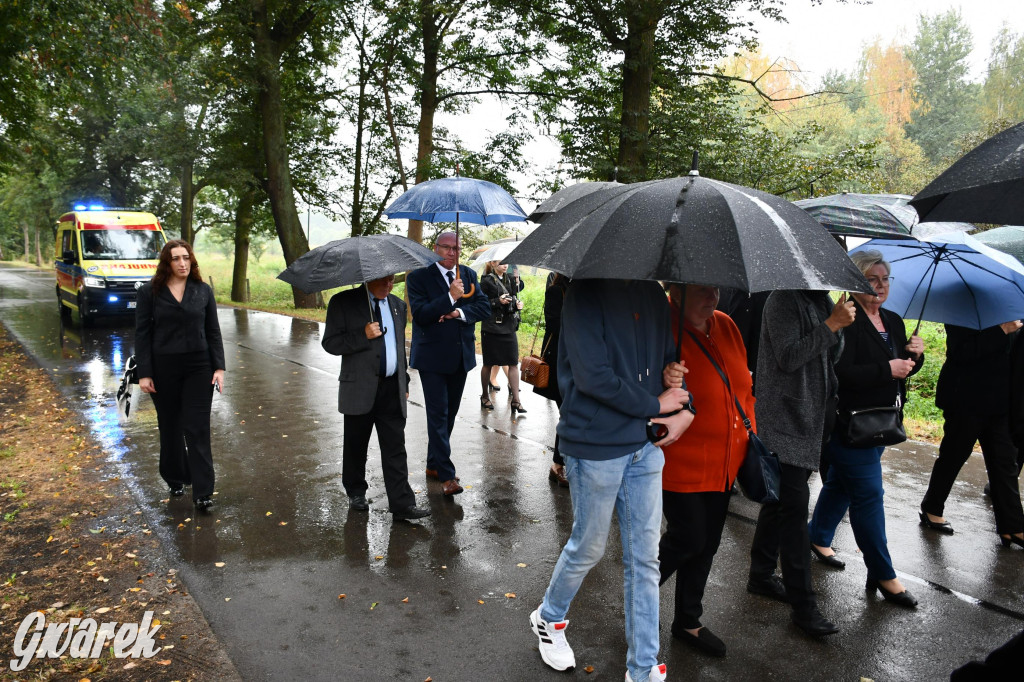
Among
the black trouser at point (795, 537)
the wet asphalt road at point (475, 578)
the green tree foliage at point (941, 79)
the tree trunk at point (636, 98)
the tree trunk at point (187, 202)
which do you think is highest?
the green tree foliage at point (941, 79)

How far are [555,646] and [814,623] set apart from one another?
1.40 metres

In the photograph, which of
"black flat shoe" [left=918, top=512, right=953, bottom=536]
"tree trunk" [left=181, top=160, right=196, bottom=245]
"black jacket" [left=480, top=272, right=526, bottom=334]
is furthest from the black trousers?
"tree trunk" [left=181, top=160, right=196, bottom=245]

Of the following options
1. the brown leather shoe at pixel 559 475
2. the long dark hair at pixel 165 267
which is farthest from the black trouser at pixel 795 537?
the long dark hair at pixel 165 267

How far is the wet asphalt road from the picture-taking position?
3566mm

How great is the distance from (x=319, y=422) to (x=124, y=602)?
14.1 feet

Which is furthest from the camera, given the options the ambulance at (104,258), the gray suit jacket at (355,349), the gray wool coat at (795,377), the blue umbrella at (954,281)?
the ambulance at (104,258)

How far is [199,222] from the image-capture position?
3397 centimetres

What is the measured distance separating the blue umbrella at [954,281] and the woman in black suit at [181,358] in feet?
15.3

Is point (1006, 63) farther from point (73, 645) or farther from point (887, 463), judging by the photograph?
point (73, 645)

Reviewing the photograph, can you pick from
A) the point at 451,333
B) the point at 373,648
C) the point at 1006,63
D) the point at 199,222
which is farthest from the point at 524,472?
the point at 1006,63

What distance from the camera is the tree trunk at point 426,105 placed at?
19258 millimetres

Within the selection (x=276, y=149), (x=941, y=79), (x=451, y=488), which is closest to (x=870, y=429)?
(x=451, y=488)

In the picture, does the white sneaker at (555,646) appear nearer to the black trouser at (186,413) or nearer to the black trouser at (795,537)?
the black trouser at (795,537)

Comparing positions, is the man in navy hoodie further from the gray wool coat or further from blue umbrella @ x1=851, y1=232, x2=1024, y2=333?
blue umbrella @ x1=851, y1=232, x2=1024, y2=333
